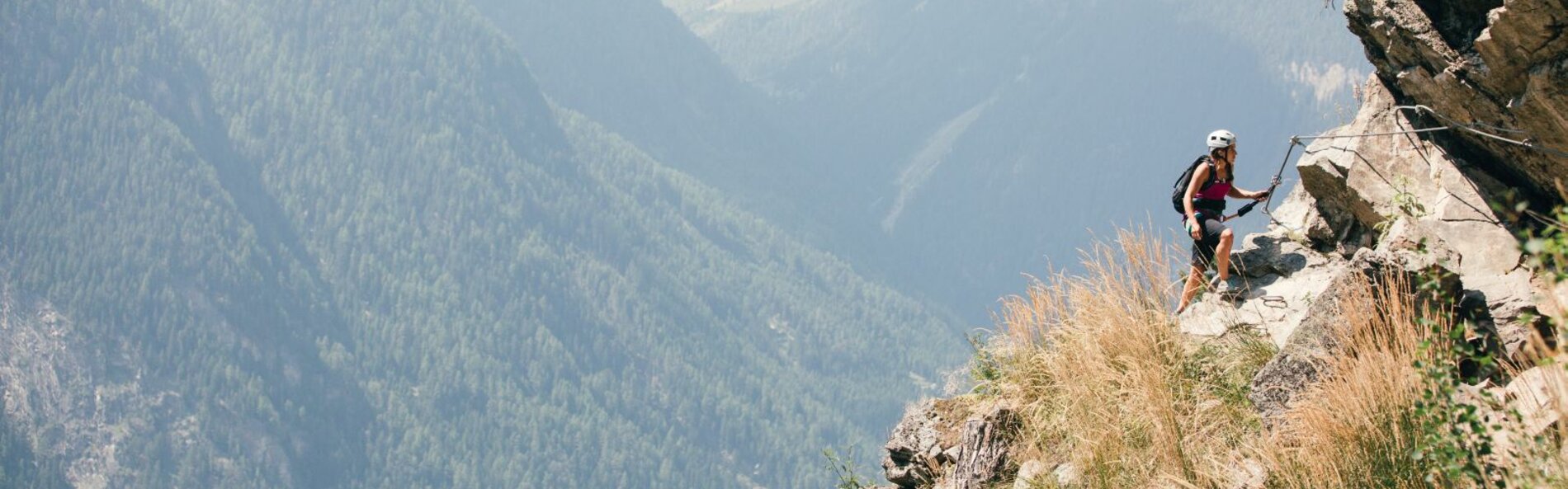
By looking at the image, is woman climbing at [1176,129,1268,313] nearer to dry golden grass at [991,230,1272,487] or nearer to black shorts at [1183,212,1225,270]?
black shorts at [1183,212,1225,270]

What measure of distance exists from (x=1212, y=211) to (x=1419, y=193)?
1.56 m

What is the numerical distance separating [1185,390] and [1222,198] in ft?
8.26

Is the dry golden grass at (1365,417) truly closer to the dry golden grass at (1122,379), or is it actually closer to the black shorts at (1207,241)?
the dry golden grass at (1122,379)

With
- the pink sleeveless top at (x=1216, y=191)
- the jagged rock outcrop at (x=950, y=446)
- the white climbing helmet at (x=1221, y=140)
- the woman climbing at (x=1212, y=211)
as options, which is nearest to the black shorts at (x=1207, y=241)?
the woman climbing at (x=1212, y=211)

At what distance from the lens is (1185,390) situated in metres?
8.30

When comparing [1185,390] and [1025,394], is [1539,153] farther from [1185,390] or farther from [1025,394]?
[1025,394]

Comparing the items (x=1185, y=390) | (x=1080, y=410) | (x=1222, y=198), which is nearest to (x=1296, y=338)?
(x=1185, y=390)

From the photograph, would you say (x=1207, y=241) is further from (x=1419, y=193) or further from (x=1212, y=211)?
(x=1419, y=193)

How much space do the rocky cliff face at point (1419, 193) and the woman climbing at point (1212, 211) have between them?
207 mm

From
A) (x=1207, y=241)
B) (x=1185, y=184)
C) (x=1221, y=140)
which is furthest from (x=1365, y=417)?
(x=1185, y=184)

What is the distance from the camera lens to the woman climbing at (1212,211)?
387 inches

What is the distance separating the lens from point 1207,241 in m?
10.0

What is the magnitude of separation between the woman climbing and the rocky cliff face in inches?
8.1

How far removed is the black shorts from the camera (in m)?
9.96
